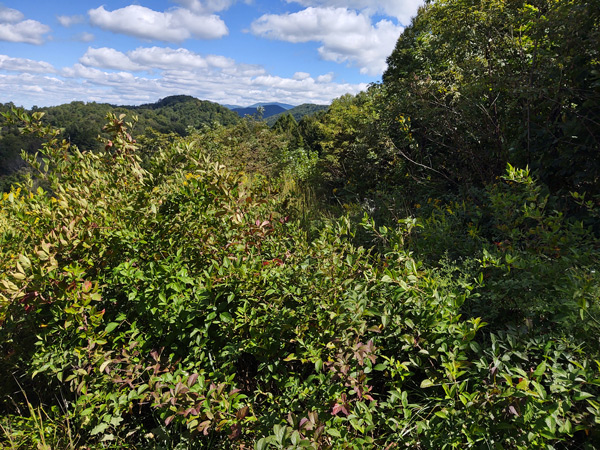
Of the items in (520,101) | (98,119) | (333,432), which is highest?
(98,119)

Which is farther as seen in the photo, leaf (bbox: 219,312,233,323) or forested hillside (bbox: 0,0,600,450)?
leaf (bbox: 219,312,233,323)

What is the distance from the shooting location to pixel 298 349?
170 centimetres

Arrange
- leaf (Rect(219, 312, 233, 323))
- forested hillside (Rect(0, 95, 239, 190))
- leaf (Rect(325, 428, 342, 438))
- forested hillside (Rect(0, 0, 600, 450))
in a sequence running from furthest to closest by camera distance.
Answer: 1. forested hillside (Rect(0, 95, 239, 190))
2. leaf (Rect(219, 312, 233, 323))
3. forested hillside (Rect(0, 0, 600, 450))
4. leaf (Rect(325, 428, 342, 438))

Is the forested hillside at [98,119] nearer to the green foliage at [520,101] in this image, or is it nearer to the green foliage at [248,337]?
the green foliage at [520,101]

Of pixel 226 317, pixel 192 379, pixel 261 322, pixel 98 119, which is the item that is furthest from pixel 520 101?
pixel 98 119

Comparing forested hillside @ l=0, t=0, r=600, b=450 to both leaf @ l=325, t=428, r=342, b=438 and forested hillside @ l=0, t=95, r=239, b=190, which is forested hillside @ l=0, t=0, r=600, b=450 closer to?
leaf @ l=325, t=428, r=342, b=438

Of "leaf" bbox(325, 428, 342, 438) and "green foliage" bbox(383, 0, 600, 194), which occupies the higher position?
"green foliage" bbox(383, 0, 600, 194)

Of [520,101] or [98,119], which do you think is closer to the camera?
[520,101]

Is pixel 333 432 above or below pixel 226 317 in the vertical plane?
below

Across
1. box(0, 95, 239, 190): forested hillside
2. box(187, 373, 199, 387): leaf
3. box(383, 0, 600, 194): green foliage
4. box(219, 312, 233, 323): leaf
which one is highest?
box(0, 95, 239, 190): forested hillside

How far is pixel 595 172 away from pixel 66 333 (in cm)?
400

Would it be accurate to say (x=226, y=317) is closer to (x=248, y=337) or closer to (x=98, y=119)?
(x=248, y=337)

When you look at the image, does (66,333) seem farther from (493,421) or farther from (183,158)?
(493,421)

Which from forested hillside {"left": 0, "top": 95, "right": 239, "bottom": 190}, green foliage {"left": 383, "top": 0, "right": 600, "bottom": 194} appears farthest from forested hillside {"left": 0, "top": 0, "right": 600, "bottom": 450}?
forested hillside {"left": 0, "top": 95, "right": 239, "bottom": 190}
